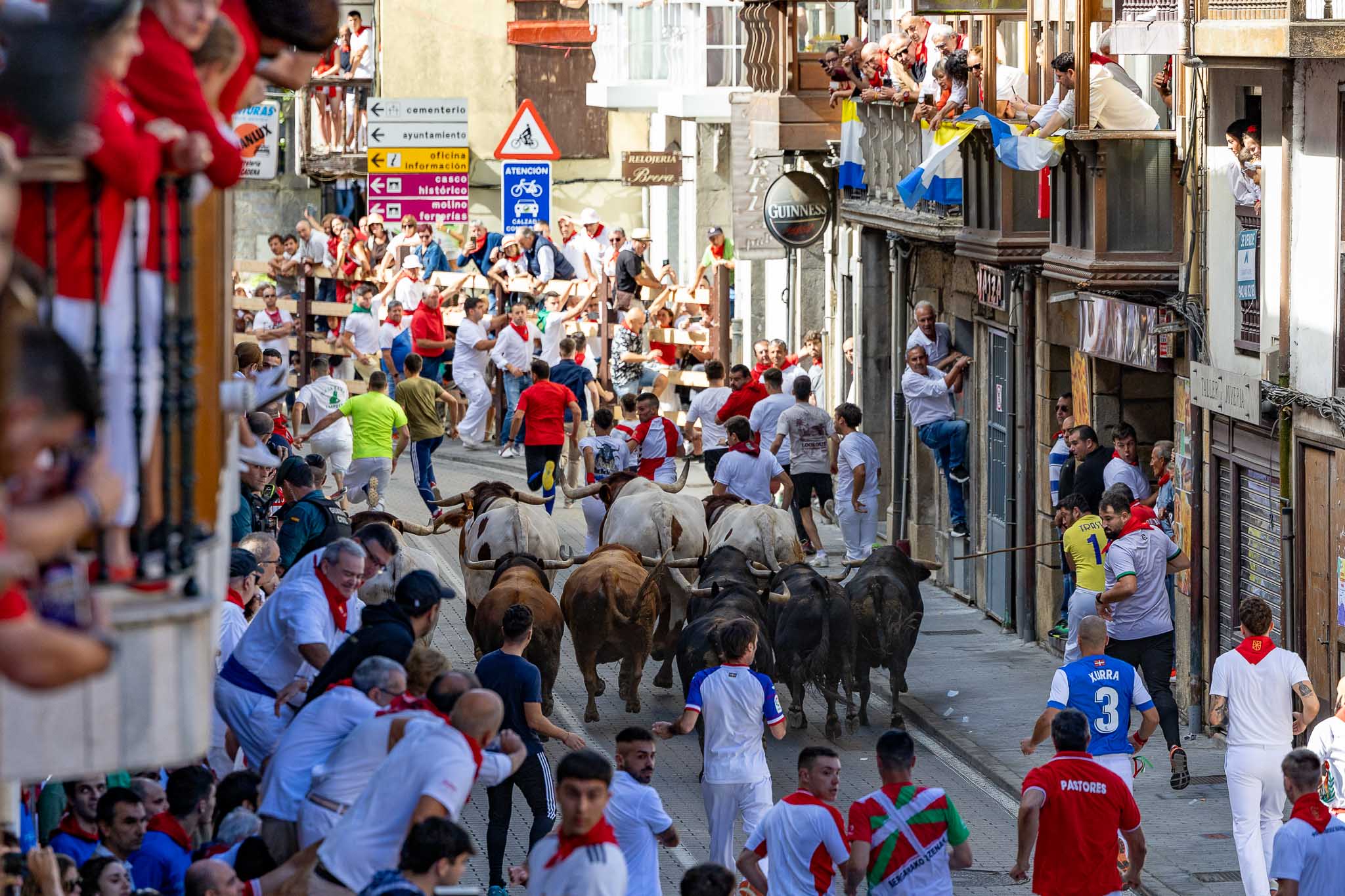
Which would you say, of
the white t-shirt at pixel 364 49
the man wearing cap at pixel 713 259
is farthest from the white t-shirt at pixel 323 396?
the white t-shirt at pixel 364 49

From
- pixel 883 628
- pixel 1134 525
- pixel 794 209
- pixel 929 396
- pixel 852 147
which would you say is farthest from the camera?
pixel 794 209

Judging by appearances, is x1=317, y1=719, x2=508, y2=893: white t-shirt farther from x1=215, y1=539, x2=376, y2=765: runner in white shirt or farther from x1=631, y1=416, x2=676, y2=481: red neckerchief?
x1=631, y1=416, x2=676, y2=481: red neckerchief

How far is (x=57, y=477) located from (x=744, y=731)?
304 inches

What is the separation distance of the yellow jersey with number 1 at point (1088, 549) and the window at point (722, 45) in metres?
19.4

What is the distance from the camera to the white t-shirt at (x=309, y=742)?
952cm

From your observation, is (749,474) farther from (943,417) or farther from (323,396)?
(323,396)

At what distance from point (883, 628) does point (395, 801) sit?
8690 mm

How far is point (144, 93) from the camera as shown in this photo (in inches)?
230

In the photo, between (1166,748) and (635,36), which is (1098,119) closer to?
(1166,748)

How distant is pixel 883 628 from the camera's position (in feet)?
55.3

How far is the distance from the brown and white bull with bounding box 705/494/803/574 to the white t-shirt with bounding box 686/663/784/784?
596 centimetres

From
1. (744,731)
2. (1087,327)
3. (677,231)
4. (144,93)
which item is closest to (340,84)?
(677,231)

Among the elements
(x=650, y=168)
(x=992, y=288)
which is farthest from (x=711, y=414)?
(x=650, y=168)

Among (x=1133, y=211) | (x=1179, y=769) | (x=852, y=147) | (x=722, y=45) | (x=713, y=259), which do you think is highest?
(x=722, y=45)
